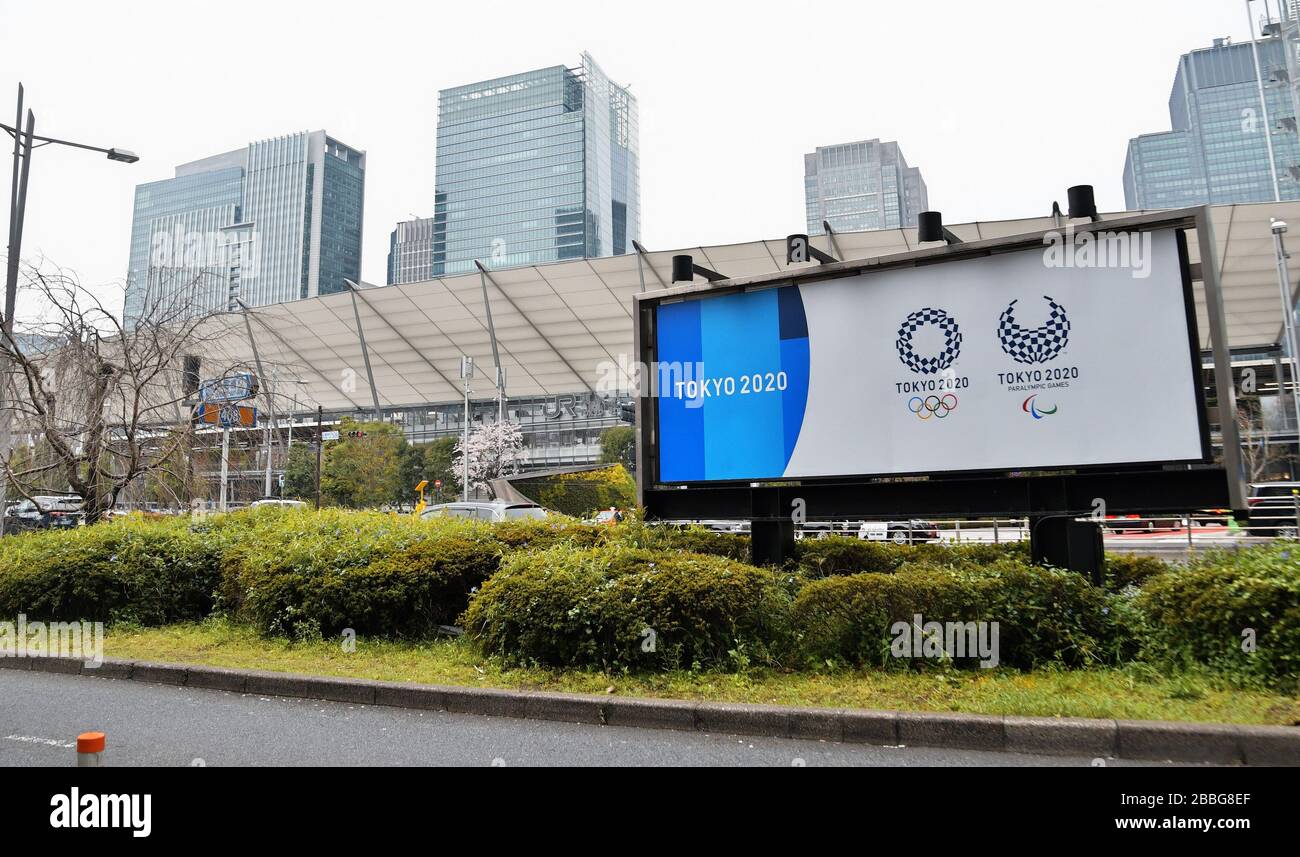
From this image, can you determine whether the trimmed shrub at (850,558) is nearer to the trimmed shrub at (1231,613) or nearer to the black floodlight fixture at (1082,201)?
the trimmed shrub at (1231,613)

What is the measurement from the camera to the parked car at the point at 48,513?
13.9 metres

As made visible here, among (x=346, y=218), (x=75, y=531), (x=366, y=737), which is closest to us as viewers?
(x=366, y=737)

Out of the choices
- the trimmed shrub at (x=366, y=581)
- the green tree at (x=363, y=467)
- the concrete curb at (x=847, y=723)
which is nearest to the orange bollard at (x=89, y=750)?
the concrete curb at (x=847, y=723)

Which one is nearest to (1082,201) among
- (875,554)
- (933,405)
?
(933,405)

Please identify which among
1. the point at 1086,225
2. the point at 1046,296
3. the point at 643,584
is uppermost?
the point at 1086,225

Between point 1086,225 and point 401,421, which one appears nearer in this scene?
point 1086,225

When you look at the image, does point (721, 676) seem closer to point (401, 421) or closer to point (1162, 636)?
point (1162, 636)

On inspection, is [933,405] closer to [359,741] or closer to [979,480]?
[979,480]

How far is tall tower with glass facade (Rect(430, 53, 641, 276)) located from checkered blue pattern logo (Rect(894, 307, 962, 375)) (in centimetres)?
11410

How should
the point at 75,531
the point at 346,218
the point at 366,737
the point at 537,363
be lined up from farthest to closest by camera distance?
the point at 346,218, the point at 537,363, the point at 75,531, the point at 366,737

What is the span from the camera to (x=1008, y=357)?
755 centimetres

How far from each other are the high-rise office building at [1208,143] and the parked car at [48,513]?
198m

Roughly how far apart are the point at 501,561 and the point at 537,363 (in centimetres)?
4936
